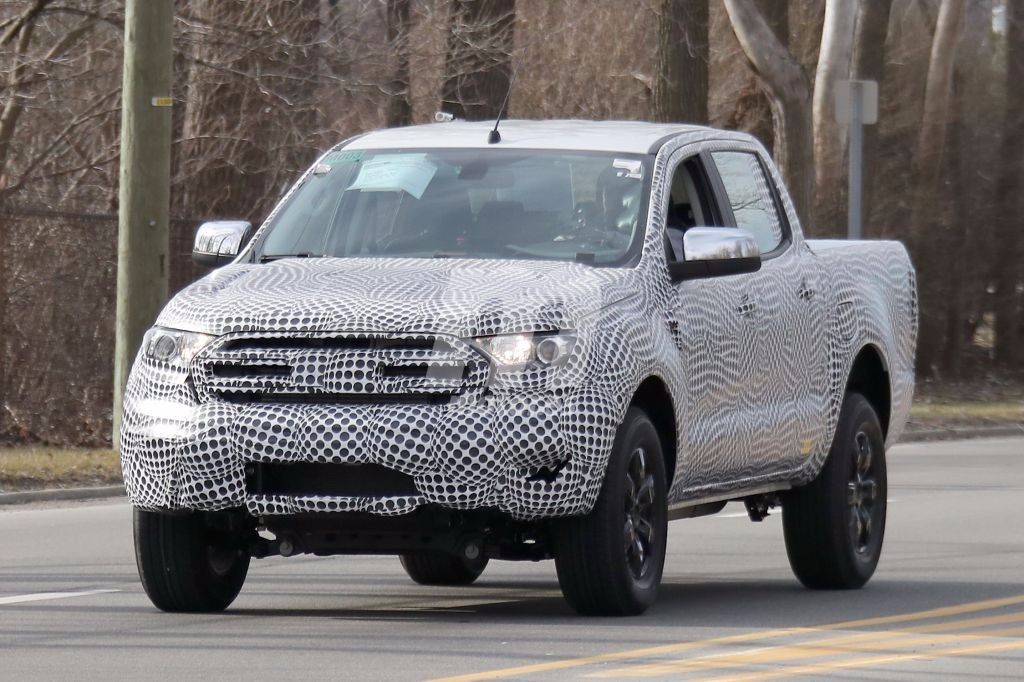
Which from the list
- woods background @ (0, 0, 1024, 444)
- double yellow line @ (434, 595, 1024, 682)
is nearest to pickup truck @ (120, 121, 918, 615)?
double yellow line @ (434, 595, 1024, 682)

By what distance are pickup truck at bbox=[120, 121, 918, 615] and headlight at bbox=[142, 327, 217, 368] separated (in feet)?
0.04

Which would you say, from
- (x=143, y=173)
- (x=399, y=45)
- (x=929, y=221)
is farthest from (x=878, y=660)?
(x=929, y=221)

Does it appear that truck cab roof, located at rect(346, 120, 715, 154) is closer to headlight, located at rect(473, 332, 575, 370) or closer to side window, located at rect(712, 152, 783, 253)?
side window, located at rect(712, 152, 783, 253)

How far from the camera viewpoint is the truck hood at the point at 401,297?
8164 mm

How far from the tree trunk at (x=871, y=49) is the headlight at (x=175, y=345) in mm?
24749

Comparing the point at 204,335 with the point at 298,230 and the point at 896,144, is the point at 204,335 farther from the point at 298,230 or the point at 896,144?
the point at 896,144

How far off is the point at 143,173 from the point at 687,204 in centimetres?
830

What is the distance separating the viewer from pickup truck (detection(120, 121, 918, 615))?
26.6 feet

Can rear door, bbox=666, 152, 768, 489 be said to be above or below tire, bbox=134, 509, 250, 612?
above

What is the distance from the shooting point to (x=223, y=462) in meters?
8.16

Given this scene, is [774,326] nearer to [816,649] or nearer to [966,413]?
[816,649]

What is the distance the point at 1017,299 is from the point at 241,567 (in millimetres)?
24445

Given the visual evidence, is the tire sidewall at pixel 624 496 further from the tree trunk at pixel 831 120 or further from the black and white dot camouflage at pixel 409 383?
the tree trunk at pixel 831 120

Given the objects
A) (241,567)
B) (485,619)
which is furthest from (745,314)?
(241,567)
